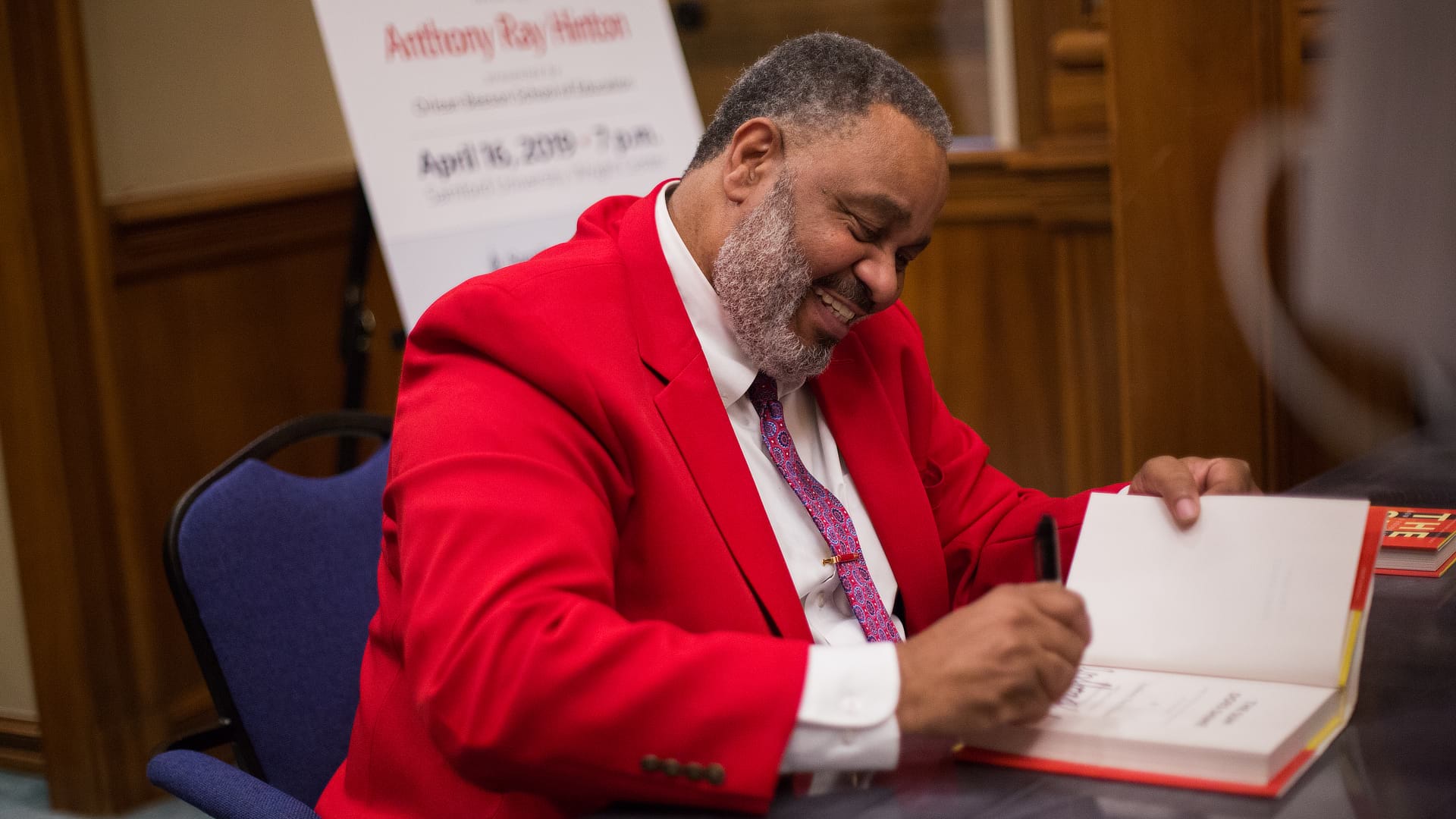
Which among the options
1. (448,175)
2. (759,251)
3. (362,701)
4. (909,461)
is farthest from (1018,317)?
(362,701)

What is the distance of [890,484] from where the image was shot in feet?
5.11

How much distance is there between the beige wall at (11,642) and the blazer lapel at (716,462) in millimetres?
2298

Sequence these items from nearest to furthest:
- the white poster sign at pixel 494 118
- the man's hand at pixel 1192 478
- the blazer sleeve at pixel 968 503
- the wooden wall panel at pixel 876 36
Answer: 1. the man's hand at pixel 1192 478
2. the blazer sleeve at pixel 968 503
3. the white poster sign at pixel 494 118
4. the wooden wall panel at pixel 876 36

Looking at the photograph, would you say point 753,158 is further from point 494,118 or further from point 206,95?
point 206,95

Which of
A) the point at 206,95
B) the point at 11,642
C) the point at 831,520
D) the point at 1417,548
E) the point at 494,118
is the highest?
the point at 206,95

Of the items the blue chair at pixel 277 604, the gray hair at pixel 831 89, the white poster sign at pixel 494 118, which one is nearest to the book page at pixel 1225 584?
the gray hair at pixel 831 89

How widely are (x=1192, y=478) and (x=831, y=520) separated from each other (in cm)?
37

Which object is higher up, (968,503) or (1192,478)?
(1192,478)

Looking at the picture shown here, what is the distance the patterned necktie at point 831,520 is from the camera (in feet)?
4.75

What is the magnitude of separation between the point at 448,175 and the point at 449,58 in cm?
22

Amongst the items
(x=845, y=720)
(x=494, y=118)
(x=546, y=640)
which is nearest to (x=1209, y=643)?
(x=845, y=720)

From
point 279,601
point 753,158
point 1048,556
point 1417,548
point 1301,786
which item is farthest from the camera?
point 279,601

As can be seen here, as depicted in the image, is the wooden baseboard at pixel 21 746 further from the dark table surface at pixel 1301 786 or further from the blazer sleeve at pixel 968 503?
the dark table surface at pixel 1301 786

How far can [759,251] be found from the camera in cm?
140
